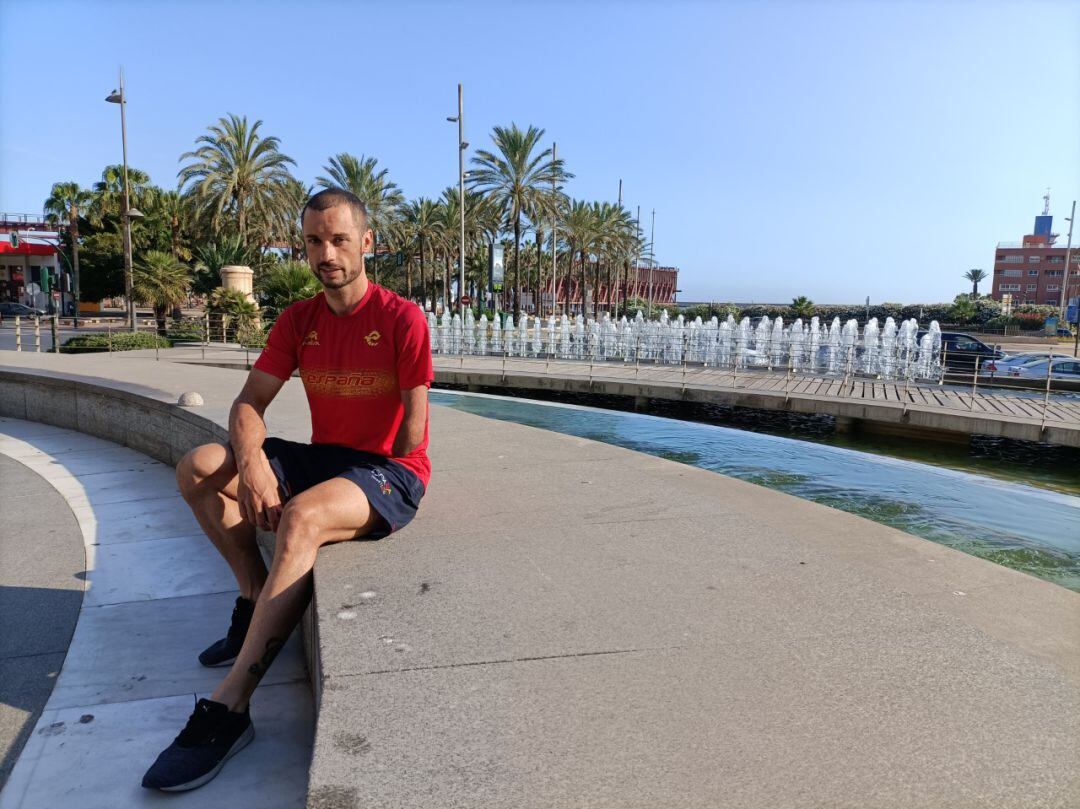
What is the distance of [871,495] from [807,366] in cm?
1465

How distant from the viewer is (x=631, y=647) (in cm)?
234

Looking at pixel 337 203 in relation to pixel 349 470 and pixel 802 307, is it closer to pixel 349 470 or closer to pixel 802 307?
pixel 349 470

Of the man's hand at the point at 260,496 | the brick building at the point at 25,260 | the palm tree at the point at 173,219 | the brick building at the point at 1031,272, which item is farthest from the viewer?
the brick building at the point at 1031,272

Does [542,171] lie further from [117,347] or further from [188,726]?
[188,726]

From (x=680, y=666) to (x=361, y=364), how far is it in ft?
5.36

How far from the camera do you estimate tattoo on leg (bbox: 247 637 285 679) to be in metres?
2.29

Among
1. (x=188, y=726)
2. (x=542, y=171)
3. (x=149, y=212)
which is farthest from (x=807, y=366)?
(x=149, y=212)

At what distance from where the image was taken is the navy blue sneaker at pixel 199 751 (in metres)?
2.13

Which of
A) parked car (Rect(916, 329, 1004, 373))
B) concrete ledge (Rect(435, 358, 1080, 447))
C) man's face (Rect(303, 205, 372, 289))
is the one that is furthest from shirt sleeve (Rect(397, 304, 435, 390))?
parked car (Rect(916, 329, 1004, 373))

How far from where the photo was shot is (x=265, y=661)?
2309 mm

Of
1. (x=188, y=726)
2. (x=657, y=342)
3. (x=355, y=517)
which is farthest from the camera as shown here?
(x=657, y=342)

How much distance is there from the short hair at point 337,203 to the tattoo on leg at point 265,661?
1.54 m

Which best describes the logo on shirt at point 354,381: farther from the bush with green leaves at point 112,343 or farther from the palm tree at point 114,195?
the palm tree at point 114,195

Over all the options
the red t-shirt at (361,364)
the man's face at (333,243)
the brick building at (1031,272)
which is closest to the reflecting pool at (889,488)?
the red t-shirt at (361,364)
